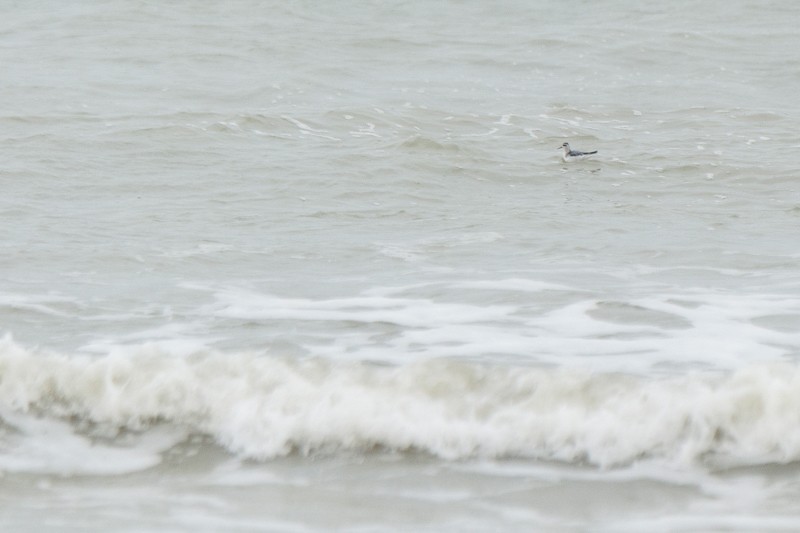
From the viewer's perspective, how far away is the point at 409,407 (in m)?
5.82

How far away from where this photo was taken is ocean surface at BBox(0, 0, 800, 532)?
528 centimetres

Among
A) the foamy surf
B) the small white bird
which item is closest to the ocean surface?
the foamy surf

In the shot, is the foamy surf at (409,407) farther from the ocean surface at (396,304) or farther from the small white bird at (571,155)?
the small white bird at (571,155)

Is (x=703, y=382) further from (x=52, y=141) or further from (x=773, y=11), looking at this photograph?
(x=773, y=11)

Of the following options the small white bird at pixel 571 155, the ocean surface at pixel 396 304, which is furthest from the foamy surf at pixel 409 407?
the small white bird at pixel 571 155

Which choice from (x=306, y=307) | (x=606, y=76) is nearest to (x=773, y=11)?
(x=606, y=76)

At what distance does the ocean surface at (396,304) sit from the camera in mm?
5281

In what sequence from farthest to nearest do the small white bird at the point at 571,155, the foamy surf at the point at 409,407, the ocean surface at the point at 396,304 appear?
the small white bird at the point at 571,155 → the foamy surf at the point at 409,407 → the ocean surface at the point at 396,304

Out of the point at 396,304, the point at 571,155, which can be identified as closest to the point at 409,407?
the point at 396,304

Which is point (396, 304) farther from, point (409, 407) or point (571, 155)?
point (571, 155)

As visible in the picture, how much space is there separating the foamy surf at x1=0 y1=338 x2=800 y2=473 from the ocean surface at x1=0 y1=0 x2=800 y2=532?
0.01 metres

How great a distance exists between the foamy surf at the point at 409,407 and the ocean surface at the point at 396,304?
0.04ft

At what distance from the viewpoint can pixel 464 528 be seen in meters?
4.87

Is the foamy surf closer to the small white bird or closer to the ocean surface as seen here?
the ocean surface
